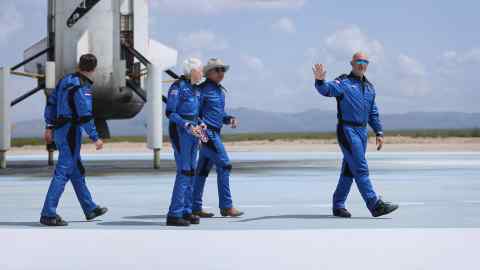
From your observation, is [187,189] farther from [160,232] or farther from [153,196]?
[153,196]

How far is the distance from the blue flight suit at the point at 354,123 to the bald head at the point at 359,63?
80 millimetres

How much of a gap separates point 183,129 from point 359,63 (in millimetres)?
2711

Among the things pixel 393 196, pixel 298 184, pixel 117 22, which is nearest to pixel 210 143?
pixel 393 196

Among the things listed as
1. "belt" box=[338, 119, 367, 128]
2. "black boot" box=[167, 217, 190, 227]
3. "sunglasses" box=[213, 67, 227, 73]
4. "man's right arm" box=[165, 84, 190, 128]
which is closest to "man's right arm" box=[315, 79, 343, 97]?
"belt" box=[338, 119, 367, 128]

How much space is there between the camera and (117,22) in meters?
24.2

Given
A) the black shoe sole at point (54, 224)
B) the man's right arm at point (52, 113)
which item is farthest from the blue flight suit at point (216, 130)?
the black shoe sole at point (54, 224)

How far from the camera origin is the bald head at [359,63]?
1056cm

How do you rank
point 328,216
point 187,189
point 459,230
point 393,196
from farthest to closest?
point 393,196 < point 328,216 < point 187,189 < point 459,230

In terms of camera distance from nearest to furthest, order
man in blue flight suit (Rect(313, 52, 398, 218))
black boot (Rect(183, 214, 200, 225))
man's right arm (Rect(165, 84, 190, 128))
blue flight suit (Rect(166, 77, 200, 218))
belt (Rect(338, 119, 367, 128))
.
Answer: man's right arm (Rect(165, 84, 190, 128)) → blue flight suit (Rect(166, 77, 200, 218)) → black boot (Rect(183, 214, 200, 225)) → man in blue flight suit (Rect(313, 52, 398, 218)) → belt (Rect(338, 119, 367, 128))

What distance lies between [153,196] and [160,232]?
570cm

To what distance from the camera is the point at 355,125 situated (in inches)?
413

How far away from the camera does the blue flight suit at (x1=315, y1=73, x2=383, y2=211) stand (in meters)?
10.3

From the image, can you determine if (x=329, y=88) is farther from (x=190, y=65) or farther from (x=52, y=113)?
(x=52, y=113)

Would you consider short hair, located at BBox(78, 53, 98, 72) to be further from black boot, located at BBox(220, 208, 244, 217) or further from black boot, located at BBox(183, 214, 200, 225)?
black boot, located at BBox(220, 208, 244, 217)
